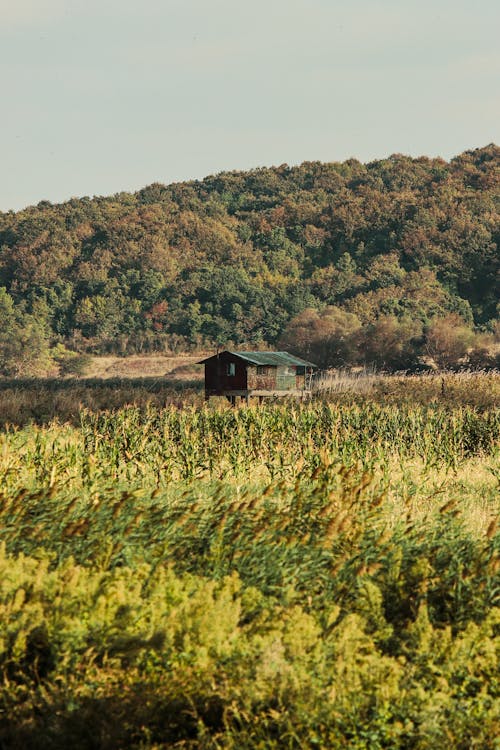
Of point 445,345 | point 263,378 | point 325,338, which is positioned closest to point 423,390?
point 263,378

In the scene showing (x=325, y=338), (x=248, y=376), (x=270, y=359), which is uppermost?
(x=325, y=338)

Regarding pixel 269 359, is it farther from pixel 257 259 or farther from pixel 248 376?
pixel 257 259

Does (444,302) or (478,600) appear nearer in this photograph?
(478,600)

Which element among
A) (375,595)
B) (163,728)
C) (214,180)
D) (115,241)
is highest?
(214,180)

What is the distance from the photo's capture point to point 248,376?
3597 cm

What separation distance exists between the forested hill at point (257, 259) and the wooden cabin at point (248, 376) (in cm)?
2650

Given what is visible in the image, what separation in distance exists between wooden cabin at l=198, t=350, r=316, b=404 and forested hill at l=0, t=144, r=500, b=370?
26501 mm

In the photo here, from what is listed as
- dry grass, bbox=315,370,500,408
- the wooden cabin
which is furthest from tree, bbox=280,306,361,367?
the wooden cabin

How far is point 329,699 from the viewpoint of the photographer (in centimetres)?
571

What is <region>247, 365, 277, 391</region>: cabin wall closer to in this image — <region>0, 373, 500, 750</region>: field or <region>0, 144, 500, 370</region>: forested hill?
<region>0, 373, 500, 750</region>: field

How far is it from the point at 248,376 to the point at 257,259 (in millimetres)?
52005

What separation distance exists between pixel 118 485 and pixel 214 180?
329ft

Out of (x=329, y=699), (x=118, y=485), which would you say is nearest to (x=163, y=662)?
(x=329, y=699)

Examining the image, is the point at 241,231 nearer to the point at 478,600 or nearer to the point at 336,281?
the point at 336,281
